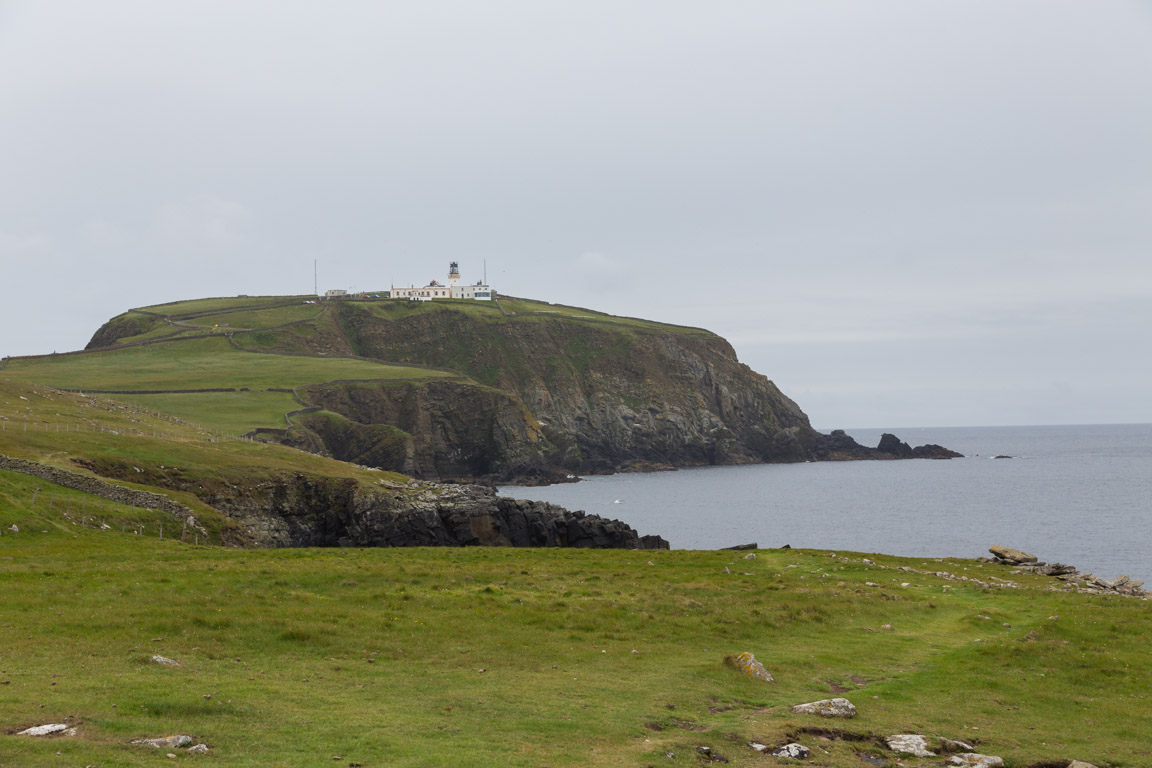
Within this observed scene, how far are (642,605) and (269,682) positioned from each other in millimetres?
14518

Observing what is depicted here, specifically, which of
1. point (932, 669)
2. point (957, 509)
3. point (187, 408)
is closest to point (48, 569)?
point (932, 669)

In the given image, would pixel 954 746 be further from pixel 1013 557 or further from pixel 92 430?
pixel 92 430

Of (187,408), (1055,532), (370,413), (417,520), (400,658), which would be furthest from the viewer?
(370,413)

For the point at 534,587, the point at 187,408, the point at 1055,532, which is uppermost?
the point at 187,408

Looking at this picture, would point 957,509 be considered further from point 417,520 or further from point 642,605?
point 642,605

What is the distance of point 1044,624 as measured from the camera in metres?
28.3

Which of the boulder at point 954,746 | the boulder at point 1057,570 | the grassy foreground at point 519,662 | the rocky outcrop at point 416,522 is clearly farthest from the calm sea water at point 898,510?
the boulder at point 954,746

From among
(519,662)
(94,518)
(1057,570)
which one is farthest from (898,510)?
(519,662)

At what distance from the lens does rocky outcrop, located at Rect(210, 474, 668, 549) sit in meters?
64.8

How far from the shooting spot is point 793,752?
54.4ft

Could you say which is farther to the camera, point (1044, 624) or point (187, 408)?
point (187, 408)

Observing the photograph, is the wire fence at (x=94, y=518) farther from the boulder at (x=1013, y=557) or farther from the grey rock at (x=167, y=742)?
the boulder at (x=1013, y=557)

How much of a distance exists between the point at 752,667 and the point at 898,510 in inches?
4377

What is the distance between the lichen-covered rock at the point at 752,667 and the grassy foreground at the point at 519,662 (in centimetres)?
38
